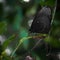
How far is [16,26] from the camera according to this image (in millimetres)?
551

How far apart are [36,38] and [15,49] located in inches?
2.7

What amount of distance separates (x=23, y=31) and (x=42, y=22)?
0.07 m

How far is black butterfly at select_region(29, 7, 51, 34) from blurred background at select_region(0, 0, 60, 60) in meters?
0.01

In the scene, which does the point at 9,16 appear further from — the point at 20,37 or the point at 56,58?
the point at 56,58

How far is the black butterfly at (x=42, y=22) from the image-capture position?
49 cm

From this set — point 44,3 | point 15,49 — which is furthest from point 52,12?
point 15,49

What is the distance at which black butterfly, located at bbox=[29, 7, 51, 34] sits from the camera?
19.4 inches

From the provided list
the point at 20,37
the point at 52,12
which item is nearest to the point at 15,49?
the point at 20,37

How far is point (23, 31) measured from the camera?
0.54 m

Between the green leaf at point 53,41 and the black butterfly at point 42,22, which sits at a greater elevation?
the black butterfly at point 42,22

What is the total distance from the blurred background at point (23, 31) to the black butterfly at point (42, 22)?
1 centimetres

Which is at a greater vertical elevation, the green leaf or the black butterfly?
the black butterfly

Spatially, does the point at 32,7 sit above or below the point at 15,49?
above

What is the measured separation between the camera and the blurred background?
1.63 ft
